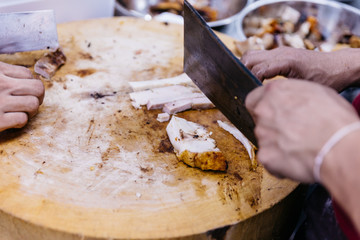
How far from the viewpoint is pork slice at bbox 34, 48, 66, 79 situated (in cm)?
189

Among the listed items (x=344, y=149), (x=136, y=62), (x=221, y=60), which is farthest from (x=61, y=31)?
(x=344, y=149)

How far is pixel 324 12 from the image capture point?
10.2 ft

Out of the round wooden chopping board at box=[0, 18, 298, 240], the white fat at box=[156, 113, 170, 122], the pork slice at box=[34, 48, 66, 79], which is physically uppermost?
the pork slice at box=[34, 48, 66, 79]

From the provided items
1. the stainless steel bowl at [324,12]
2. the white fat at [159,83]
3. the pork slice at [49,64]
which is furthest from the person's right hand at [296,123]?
the stainless steel bowl at [324,12]

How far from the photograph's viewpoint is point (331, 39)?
301cm

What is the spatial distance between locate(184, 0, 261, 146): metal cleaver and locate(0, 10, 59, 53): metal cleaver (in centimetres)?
85

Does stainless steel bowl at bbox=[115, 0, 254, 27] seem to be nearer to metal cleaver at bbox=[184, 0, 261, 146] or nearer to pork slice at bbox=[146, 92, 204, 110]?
pork slice at bbox=[146, 92, 204, 110]

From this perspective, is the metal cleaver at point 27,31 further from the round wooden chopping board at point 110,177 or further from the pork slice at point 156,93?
the pork slice at point 156,93

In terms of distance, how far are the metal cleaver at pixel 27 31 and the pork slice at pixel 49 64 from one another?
0.06m

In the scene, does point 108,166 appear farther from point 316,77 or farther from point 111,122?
point 316,77

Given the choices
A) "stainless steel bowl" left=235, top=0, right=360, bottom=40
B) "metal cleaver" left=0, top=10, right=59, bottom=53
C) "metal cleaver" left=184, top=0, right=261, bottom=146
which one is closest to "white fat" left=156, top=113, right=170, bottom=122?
"metal cleaver" left=184, top=0, right=261, bottom=146

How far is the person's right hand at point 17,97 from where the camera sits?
4.85 ft

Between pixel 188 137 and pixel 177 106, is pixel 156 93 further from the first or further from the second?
pixel 188 137

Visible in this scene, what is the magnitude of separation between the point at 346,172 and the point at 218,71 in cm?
77
